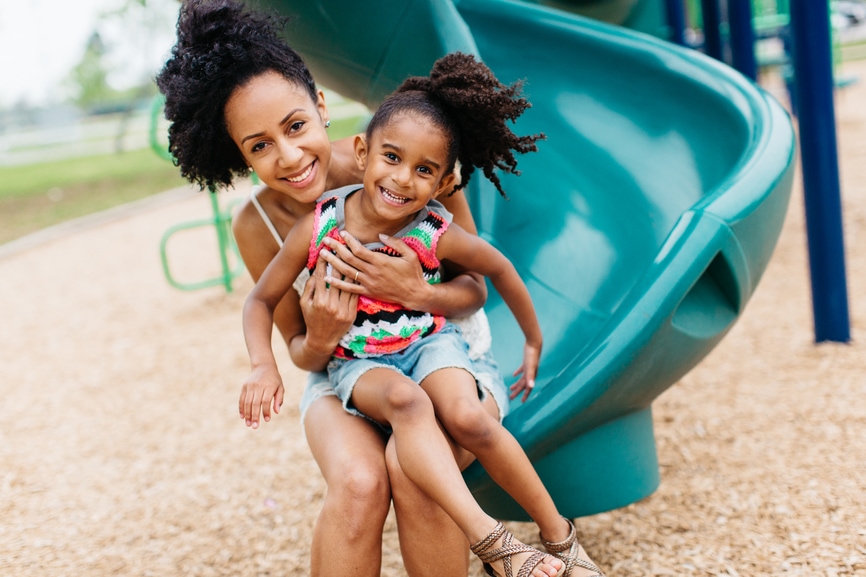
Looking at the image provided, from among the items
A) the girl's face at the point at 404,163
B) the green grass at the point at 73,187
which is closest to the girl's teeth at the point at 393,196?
the girl's face at the point at 404,163

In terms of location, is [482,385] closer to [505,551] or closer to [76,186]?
[505,551]

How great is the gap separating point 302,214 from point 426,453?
0.70m

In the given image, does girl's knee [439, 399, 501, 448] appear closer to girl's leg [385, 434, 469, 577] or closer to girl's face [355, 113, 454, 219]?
girl's leg [385, 434, 469, 577]

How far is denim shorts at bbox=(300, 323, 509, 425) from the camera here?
1.94m

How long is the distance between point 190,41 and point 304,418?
0.91 meters

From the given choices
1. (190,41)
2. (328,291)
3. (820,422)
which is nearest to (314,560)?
(328,291)

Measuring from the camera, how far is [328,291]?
1858mm

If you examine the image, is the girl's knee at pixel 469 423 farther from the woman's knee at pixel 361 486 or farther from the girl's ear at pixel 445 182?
the girl's ear at pixel 445 182

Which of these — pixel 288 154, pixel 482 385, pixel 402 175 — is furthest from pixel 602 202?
pixel 288 154

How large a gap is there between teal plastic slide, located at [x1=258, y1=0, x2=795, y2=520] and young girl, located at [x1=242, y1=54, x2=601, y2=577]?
216 millimetres

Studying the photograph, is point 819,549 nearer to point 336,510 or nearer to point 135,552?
point 336,510

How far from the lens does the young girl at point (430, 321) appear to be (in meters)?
1.67

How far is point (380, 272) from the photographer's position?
6.02ft

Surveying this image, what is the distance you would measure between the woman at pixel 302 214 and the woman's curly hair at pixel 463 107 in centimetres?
18
